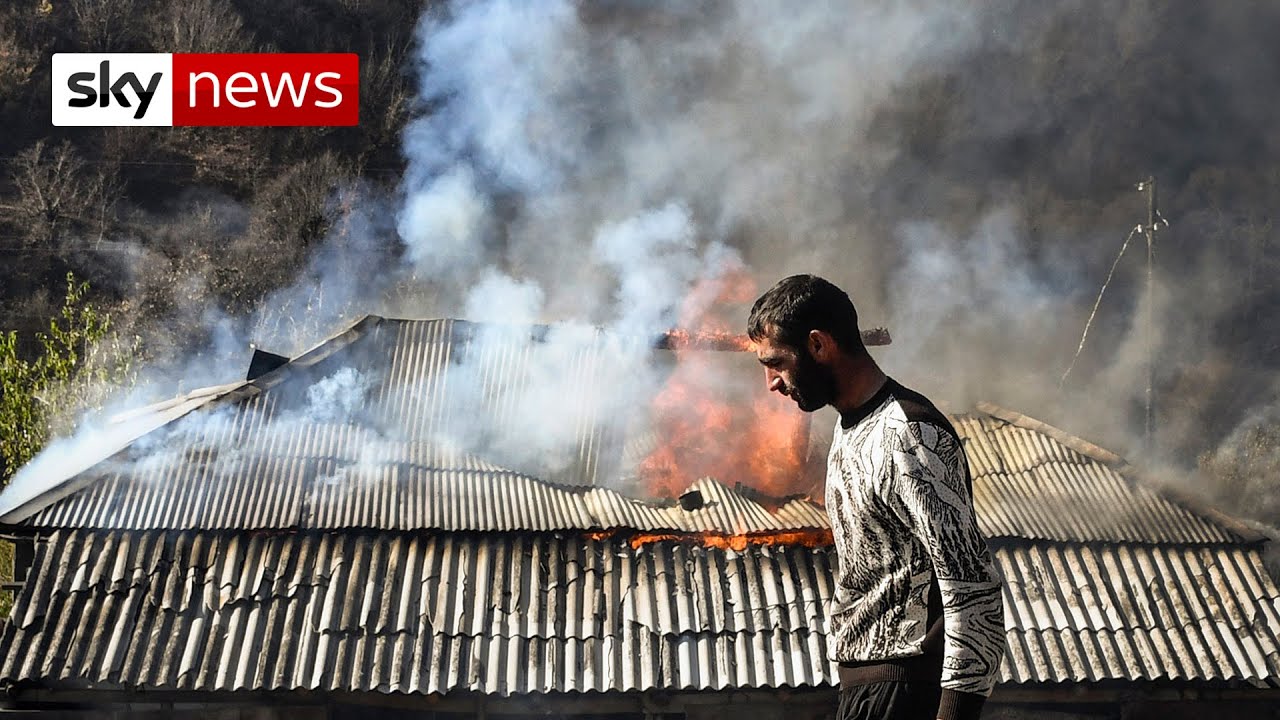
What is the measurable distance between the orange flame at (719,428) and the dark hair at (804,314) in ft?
25.8

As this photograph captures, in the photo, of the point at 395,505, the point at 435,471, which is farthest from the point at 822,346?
the point at 435,471

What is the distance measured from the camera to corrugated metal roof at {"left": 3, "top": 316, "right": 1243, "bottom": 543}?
995 centimetres

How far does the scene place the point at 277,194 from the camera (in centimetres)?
3788

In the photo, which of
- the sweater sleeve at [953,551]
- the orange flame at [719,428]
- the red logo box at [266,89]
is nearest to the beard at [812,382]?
the sweater sleeve at [953,551]

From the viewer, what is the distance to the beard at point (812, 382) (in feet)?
12.0

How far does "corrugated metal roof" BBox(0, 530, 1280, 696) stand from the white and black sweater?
229 inches

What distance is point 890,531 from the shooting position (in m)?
3.48

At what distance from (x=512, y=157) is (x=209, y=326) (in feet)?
34.8

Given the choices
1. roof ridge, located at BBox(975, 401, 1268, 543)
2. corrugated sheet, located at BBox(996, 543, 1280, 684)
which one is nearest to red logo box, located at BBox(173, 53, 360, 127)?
roof ridge, located at BBox(975, 401, 1268, 543)

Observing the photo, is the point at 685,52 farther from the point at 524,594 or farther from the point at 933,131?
the point at 524,594

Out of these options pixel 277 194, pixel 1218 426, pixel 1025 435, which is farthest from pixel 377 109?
pixel 1025 435

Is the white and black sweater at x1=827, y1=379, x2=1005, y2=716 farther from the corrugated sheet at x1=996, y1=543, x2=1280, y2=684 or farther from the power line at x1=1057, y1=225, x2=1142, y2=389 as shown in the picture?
the power line at x1=1057, y1=225, x2=1142, y2=389

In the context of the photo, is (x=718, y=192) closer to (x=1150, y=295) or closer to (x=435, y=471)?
(x=435, y=471)

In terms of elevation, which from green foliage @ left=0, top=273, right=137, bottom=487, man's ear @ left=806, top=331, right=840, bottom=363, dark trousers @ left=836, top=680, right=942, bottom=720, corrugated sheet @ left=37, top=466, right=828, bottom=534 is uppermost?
green foliage @ left=0, top=273, right=137, bottom=487
